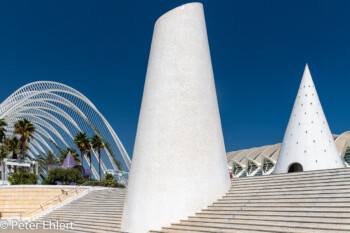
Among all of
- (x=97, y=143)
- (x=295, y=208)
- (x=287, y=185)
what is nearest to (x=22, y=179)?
(x=97, y=143)

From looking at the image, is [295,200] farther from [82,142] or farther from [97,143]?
[97,143]

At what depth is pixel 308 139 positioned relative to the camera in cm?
1727

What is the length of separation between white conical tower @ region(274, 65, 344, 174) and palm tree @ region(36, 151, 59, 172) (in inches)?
1600

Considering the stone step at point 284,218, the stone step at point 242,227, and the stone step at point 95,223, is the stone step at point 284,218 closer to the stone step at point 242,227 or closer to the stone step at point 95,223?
the stone step at point 242,227

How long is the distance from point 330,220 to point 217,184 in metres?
Answer: 4.63

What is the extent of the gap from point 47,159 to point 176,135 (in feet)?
146

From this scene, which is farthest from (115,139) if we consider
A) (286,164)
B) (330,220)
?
(330,220)

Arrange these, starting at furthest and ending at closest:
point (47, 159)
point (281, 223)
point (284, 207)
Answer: point (47, 159), point (284, 207), point (281, 223)

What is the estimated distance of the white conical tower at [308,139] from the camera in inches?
663

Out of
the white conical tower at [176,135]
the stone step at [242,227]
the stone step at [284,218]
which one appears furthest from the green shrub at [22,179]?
the stone step at [284,218]

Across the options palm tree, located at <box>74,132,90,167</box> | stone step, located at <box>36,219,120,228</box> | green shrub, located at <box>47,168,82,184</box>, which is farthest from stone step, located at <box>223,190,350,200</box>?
palm tree, located at <box>74,132,90,167</box>

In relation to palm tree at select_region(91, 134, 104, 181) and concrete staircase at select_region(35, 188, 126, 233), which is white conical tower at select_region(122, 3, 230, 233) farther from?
palm tree at select_region(91, 134, 104, 181)

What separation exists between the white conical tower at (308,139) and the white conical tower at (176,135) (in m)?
5.71

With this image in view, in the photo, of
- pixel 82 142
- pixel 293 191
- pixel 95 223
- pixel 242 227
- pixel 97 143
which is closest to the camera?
pixel 242 227
